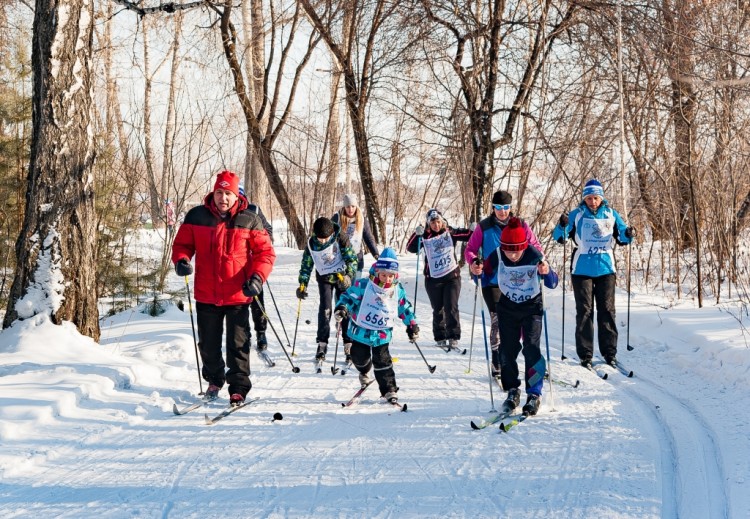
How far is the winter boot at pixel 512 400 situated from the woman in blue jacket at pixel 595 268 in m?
2.17

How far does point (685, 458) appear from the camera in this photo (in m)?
4.48

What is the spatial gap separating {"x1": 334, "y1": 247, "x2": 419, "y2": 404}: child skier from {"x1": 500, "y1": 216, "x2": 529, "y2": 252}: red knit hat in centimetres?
104

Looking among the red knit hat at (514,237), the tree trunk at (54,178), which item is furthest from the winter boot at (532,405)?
the tree trunk at (54,178)

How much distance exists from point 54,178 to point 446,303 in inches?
192

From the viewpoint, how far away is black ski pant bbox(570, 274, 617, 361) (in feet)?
24.6

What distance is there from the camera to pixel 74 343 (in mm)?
6434

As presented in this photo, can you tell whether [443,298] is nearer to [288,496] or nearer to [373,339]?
[373,339]

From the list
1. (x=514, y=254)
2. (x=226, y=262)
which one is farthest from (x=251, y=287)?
(x=514, y=254)

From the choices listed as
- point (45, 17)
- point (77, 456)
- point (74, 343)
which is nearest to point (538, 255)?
point (77, 456)

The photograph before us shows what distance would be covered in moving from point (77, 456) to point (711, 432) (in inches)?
188

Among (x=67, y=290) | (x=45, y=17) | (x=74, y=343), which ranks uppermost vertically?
Result: (x=45, y=17)

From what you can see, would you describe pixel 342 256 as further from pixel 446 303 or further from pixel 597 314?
pixel 597 314

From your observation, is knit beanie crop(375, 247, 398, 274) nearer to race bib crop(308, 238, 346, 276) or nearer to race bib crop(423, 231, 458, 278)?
race bib crop(308, 238, 346, 276)

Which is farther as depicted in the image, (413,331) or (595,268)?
(595,268)
